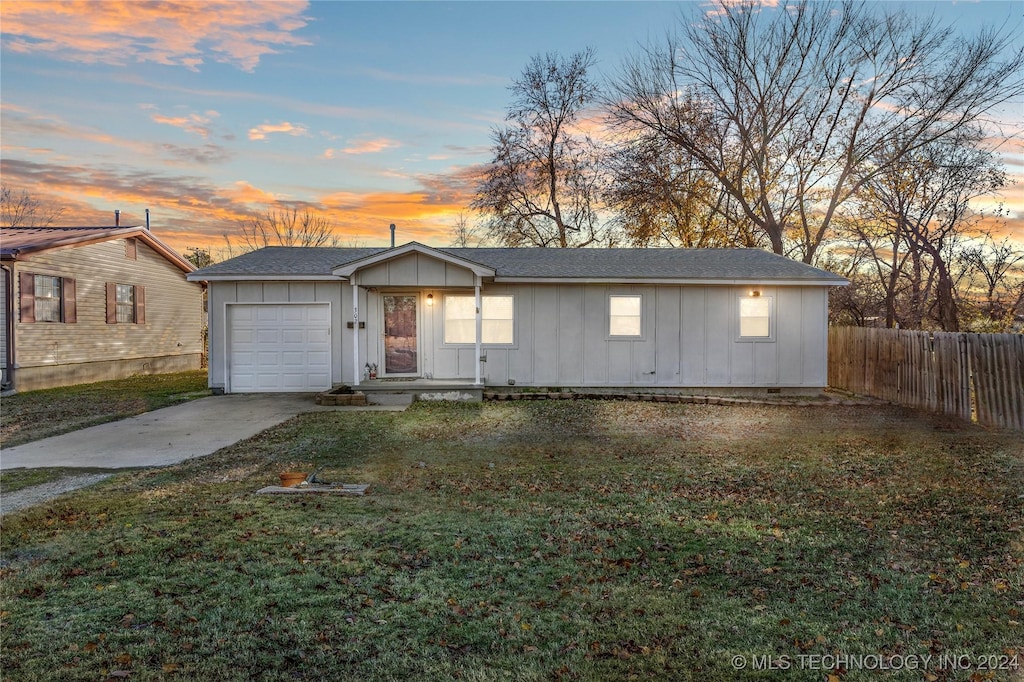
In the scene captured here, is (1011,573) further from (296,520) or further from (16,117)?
(16,117)

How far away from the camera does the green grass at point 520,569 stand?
3.20 metres

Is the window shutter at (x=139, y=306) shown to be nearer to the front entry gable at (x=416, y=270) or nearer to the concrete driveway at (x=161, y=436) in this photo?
the concrete driveway at (x=161, y=436)

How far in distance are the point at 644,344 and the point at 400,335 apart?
19.2 ft

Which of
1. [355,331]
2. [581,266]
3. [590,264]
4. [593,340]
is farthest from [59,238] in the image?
[593,340]

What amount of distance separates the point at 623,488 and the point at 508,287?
8.51 meters

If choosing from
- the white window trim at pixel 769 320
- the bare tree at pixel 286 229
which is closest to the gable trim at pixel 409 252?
the white window trim at pixel 769 320

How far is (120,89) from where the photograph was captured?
14367 millimetres

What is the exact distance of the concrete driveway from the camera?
7855 mm

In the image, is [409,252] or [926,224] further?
[926,224]

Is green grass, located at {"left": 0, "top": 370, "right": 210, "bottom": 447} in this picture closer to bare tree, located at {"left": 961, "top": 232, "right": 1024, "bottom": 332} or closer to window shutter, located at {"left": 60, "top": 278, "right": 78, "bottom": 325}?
window shutter, located at {"left": 60, "top": 278, "right": 78, "bottom": 325}

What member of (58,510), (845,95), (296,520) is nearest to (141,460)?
(58,510)

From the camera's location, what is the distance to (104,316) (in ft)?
59.2

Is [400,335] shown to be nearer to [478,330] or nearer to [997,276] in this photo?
[478,330]

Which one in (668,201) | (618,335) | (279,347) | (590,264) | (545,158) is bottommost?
(279,347)
